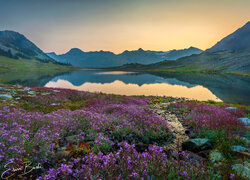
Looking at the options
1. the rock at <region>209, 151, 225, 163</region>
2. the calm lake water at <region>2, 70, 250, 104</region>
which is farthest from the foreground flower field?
the calm lake water at <region>2, 70, 250, 104</region>

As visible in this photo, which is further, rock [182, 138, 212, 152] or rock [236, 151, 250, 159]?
rock [182, 138, 212, 152]

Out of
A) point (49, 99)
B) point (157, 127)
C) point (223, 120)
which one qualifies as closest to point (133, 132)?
point (157, 127)

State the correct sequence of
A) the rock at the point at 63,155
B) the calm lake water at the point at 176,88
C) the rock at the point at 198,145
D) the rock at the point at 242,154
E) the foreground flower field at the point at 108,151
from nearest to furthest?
the foreground flower field at the point at 108,151 → the rock at the point at 63,155 → the rock at the point at 242,154 → the rock at the point at 198,145 → the calm lake water at the point at 176,88

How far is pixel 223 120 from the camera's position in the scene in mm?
9336

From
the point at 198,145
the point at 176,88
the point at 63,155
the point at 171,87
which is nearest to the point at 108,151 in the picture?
the point at 63,155

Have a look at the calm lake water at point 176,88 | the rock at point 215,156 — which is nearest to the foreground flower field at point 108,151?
the rock at point 215,156

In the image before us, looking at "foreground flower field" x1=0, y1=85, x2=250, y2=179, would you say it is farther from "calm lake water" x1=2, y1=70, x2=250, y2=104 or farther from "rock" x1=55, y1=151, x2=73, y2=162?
"calm lake water" x1=2, y1=70, x2=250, y2=104

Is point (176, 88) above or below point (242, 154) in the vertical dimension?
below

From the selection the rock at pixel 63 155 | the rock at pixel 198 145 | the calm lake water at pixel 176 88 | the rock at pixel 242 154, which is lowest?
the calm lake water at pixel 176 88

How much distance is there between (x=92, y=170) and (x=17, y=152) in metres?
2.16

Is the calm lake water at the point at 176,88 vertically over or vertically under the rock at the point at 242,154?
under

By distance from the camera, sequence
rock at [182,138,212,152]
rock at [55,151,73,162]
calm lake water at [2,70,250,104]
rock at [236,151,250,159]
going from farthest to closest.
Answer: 1. calm lake water at [2,70,250,104]
2. rock at [182,138,212,152]
3. rock at [236,151,250,159]
4. rock at [55,151,73,162]

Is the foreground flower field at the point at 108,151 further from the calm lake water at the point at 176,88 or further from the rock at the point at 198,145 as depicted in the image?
the calm lake water at the point at 176,88

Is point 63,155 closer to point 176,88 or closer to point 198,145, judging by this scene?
point 198,145
